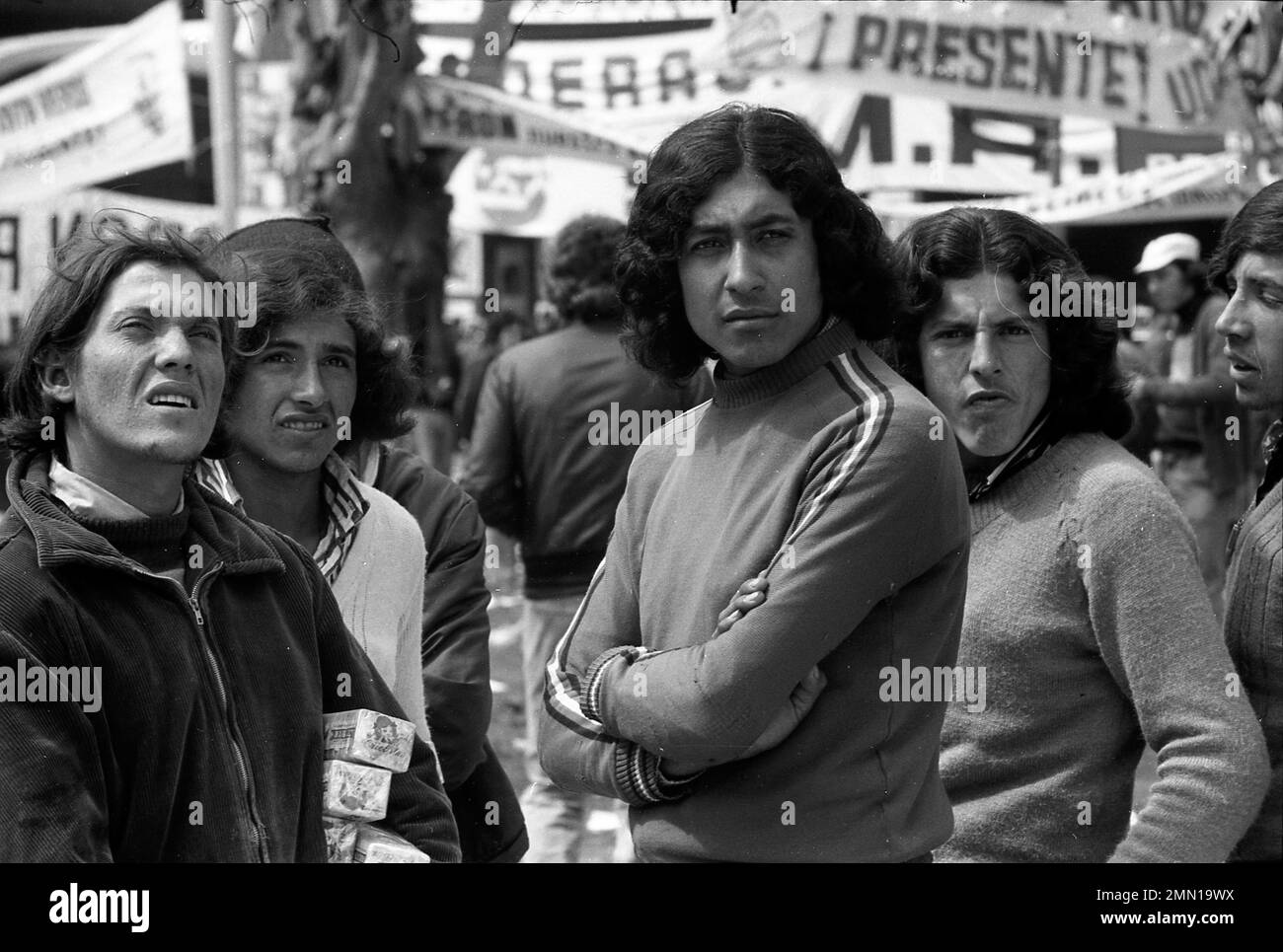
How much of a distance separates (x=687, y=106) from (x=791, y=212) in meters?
2.33

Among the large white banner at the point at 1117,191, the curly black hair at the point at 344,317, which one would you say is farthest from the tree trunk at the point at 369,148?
the large white banner at the point at 1117,191

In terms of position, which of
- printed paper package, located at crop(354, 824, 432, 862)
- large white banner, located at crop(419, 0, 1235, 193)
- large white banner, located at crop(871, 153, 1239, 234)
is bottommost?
printed paper package, located at crop(354, 824, 432, 862)

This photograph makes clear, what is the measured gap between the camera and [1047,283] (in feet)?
7.48

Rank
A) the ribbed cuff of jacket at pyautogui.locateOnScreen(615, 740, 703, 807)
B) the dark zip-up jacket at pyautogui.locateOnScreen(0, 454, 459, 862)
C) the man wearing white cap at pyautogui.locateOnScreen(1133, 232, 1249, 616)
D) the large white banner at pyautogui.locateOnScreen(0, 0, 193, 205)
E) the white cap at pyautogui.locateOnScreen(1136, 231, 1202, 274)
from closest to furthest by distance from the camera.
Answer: the dark zip-up jacket at pyautogui.locateOnScreen(0, 454, 459, 862), the ribbed cuff of jacket at pyautogui.locateOnScreen(615, 740, 703, 807), the large white banner at pyautogui.locateOnScreen(0, 0, 193, 205), the man wearing white cap at pyautogui.locateOnScreen(1133, 232, 1249, 616), the white cap at pyautogui.locateOnScreen(1136, 231, 1202, 274)

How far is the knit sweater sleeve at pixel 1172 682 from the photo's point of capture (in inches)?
78.3

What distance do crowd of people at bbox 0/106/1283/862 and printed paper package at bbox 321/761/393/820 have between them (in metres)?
0.03

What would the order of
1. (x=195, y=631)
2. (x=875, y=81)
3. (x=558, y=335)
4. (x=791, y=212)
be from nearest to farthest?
1. (x=195, y=631)
2. (x=791, y=212)
3. (x=558, y=335)
4. (x=875, y=81)

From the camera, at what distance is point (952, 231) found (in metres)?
2.31

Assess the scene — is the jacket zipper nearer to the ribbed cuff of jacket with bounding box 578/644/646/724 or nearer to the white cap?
the ribbed cuff of jacket with bounding box 578/644/646/724

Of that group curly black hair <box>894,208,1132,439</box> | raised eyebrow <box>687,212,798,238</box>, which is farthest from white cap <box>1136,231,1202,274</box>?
raised eyebrow <box>687,212,798,238</box>

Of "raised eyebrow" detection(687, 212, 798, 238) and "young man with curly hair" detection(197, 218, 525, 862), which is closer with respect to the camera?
"raised eyebrow" detection(687, 212, 798, 238)

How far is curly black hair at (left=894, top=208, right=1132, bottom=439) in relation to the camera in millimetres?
2273
